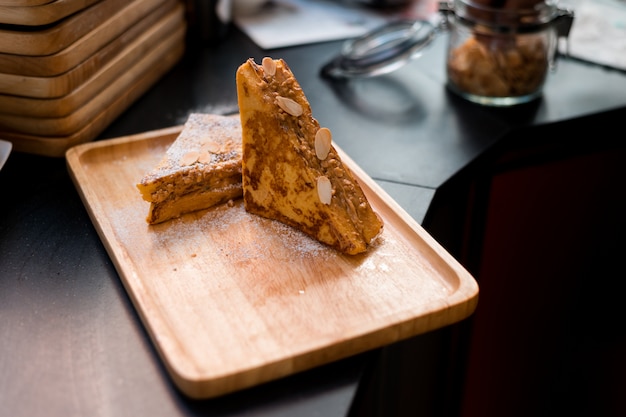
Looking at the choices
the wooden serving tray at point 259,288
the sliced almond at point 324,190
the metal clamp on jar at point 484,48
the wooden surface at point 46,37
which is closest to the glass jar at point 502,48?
the metal clamp on jar at point 484,48

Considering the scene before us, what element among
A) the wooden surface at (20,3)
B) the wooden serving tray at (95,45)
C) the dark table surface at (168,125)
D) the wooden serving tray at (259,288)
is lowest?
the dark table surface at (168,125)

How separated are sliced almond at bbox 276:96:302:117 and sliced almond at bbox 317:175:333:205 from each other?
9cm

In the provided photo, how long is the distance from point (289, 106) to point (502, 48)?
0.50m

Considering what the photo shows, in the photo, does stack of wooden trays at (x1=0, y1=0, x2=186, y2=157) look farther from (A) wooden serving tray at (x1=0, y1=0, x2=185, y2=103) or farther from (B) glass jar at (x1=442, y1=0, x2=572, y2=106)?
(B) glass jar at (x1=442, y1=0, x2=572, y2=106)

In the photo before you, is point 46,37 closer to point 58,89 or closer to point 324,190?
point 58,89

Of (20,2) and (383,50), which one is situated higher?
(20,2)

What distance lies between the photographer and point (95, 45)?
112 cm

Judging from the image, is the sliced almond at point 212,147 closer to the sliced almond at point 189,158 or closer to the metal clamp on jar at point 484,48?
the sliced almond at point 189,158

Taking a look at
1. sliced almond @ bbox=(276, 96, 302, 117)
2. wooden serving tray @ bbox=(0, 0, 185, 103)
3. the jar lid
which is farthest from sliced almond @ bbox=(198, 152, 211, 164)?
the jar lid

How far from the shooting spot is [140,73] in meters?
1.29

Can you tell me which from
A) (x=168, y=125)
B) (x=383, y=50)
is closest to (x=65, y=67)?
(x=168, y=125)

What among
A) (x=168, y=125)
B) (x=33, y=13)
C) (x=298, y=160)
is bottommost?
(x=168, y=125)

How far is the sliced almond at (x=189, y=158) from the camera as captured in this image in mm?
957

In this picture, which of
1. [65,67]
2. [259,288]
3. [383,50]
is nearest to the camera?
[259,288]
